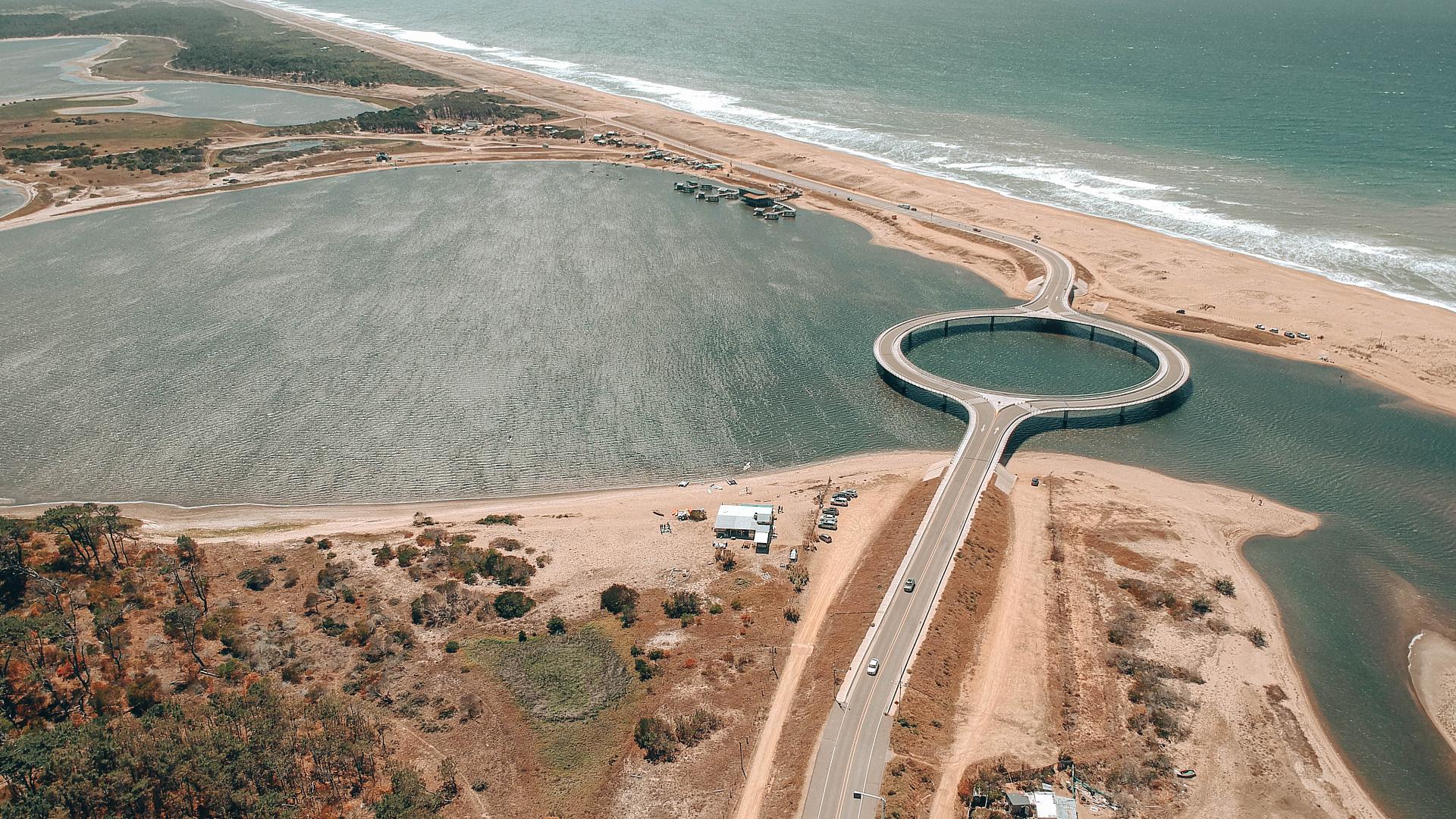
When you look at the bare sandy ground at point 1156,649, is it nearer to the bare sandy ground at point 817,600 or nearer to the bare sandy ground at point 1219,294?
the bare sandy ground at point 817,600

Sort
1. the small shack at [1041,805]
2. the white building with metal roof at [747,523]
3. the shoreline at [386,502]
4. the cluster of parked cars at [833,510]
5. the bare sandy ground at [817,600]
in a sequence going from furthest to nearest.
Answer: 1. the shoreline at [386,502]
2. the cluster of parked cars at [833,510]
3. the white building with metal roof at [747,523]
4. the bare sandy ground at [817,600]
5. the small shack at [1041,805]

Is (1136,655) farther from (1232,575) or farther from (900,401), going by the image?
(900,401)

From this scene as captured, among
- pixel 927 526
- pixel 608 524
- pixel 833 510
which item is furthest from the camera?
pixel 833 510

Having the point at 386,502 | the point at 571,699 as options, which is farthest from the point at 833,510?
the point at 386,502

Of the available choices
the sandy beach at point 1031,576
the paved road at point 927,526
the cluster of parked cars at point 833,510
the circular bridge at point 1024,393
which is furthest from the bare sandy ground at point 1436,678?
the cluster of parked cars at point 833,510

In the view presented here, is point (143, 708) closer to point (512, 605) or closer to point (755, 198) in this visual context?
point (512, 605)

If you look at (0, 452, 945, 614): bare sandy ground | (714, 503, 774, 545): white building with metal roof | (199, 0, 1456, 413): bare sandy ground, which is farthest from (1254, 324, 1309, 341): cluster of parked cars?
(714, 503, 774, 545): white building with metal roof

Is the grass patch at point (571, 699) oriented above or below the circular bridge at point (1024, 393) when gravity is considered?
below
